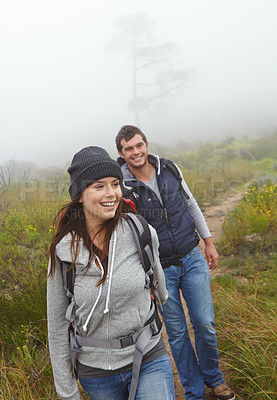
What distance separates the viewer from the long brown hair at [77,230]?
1.54 meters

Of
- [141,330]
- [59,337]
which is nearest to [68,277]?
[59,337]

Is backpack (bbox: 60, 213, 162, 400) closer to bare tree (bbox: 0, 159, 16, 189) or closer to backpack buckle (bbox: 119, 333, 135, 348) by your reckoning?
backpack buckle (bbox: 119, 333, 135, 348)

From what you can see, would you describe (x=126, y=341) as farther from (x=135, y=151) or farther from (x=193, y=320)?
(x=135, y=151)

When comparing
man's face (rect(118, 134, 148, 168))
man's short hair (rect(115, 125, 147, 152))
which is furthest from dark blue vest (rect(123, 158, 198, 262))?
man's short hair (rect(115, 125, 147, 152))

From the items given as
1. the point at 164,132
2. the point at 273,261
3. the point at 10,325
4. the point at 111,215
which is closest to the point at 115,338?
the point at 111,215

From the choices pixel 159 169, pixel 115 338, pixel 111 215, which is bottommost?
pixel 115 338

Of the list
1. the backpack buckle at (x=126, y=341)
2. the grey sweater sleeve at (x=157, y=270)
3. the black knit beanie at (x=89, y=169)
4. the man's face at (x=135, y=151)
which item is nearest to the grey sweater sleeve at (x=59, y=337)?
the backpack buckle at (x=126, y=341)

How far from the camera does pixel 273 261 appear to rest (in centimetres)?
430

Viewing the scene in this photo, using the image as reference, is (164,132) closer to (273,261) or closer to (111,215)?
(273,261)

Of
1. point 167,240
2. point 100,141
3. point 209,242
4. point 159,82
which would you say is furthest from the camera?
point 100,141

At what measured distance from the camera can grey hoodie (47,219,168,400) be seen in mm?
1488

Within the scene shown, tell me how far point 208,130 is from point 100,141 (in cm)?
1136

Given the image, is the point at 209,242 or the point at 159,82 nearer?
the point at 209,242

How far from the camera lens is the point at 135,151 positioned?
95.1 inches
